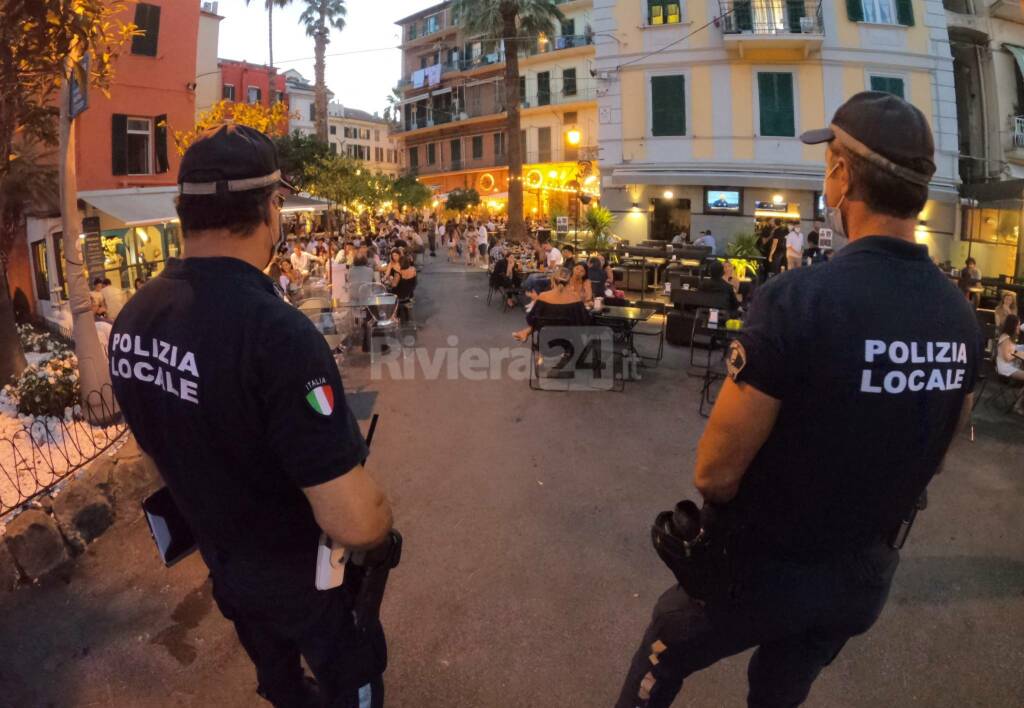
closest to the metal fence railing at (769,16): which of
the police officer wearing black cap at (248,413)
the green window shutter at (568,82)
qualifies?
the green window shutter at (568,82)

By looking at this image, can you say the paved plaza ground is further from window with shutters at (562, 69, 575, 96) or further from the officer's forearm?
window with shutters at (562, 69, 575, 96)

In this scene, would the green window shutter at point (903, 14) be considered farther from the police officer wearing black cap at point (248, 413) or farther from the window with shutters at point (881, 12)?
the police officer wearing black cap at point (248, 413)

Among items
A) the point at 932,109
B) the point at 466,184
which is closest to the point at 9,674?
the point at 932,109

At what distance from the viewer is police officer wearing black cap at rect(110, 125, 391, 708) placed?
4.68 ft

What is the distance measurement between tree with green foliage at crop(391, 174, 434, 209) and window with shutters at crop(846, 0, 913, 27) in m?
22.2

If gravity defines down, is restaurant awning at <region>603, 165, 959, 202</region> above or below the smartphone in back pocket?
above

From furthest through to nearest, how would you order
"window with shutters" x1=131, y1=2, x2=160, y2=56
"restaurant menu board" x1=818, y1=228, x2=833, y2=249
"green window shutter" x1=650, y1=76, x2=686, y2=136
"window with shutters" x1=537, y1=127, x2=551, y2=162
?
"window with shutters" x1=537, y1=127, x2=551, y2=162, "green window shutter" x1=650, y1=76, x2=686, y2=136, "window with shutters" x1=131, y1=2, x2=160, y2=56, "restaurant menu board" x1=818, y1=228, x2=833, y2=249

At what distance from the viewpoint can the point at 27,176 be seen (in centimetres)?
1026

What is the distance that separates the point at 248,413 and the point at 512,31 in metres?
22.6

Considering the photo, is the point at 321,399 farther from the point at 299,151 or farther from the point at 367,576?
the point at 299,151

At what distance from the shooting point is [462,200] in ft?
122

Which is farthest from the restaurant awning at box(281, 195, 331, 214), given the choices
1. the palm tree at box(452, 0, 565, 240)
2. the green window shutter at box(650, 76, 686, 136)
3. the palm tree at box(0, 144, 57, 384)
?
the green window shutter at box(650, 76, 686, 136)

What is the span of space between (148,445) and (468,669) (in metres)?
1.93

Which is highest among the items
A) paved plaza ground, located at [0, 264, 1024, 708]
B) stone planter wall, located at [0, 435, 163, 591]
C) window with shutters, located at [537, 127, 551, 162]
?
window with shutters, located at [537, 127, 551, 162]
